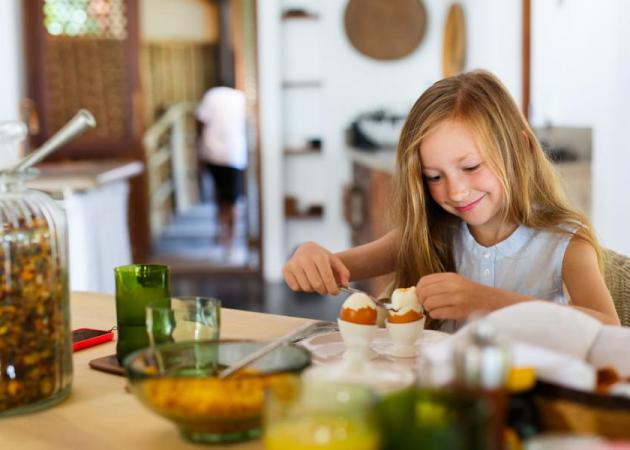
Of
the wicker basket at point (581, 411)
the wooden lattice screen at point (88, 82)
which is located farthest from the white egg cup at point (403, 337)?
the wooden lattice screen at point (88, 82)

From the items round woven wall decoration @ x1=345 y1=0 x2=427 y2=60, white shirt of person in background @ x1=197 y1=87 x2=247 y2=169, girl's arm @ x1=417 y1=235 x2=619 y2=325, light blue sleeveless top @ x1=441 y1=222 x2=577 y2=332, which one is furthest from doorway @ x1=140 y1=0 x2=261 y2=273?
girl's arm @ x1=417 y1=235 x2=619 y2=325

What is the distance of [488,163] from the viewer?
154cm

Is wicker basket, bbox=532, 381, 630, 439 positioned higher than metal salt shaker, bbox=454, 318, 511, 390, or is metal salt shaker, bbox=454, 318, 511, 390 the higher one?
metal salt shaker, bbox=454, 318, 511, 390

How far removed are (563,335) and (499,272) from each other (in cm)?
80

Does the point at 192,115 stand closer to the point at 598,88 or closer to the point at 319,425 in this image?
the point at 598,88

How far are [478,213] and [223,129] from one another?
5603 mm

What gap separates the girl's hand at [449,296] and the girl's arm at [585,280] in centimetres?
19

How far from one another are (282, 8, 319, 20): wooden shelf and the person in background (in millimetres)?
1340

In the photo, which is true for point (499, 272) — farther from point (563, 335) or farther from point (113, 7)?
point (113, 7)

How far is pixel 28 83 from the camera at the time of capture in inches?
241

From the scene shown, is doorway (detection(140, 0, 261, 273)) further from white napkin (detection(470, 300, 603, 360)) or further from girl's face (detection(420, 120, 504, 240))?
white napkin (detection(470, 300, 603, 360))

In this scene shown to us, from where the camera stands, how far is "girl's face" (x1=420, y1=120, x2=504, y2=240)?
1530 mm

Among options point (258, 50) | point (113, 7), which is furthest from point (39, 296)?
point (113, 7)

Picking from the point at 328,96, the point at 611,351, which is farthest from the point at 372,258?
the point at 328,96
